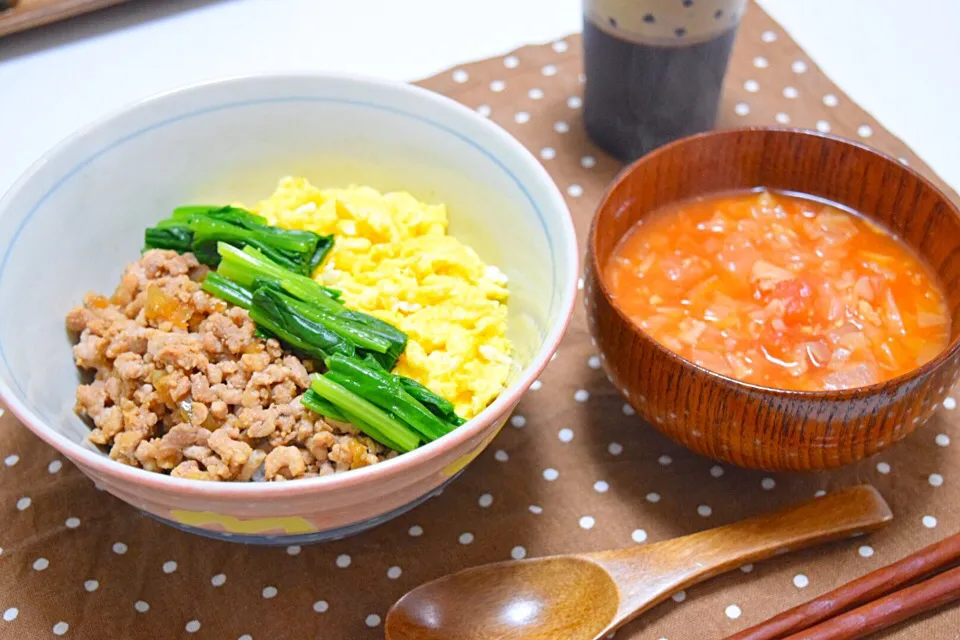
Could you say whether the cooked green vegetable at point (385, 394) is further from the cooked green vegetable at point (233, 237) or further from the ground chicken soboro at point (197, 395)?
the cooked green vegetable at point (233, 237)

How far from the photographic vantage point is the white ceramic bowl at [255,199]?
4.99ft

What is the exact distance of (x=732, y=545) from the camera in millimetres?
1796

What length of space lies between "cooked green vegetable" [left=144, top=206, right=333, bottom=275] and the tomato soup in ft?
2.18

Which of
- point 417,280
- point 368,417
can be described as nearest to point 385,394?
point 368,417

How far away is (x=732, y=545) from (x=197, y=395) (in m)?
1.07

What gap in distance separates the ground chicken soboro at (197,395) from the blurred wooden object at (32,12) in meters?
1.59

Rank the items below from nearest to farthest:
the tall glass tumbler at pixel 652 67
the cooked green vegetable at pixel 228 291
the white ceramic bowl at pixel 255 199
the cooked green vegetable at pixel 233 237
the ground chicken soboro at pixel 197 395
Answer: the white ceramic bowl at pixel 255 199, the ground chicken soboro at pixel 197 395, the cooked green vegetable at pixel 228 291, the cooked green vegetable at pixel 233 237, the tall glass tumbler at pixel 652 67

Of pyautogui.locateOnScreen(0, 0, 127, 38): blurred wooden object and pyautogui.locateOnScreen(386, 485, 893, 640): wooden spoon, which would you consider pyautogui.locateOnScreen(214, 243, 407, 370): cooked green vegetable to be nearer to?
pyautogui.locateOnScreen(386, 485, 893, 640): wooden spoon

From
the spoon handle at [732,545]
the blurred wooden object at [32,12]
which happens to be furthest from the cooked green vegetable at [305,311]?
the blurred wooden object at [32,12]

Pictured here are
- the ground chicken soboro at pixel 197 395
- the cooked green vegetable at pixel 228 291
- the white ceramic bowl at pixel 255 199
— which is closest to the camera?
the white ceramic bowl at pixel 255 199

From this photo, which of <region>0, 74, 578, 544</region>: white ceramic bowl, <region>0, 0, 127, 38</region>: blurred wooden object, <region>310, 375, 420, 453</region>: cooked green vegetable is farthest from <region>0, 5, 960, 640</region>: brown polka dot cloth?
<region>0, 0, 127, 38</region>: blurred wooden object

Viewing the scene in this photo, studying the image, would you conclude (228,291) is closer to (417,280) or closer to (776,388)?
(417,280)

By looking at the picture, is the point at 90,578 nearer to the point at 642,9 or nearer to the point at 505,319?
the point at 505,319

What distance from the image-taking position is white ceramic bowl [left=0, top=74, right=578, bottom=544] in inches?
59.9
